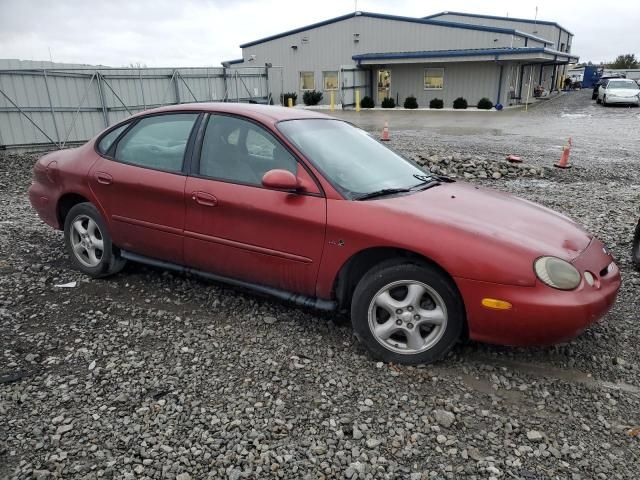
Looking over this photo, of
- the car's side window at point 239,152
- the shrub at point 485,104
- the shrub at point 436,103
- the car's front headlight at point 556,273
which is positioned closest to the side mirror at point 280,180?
the car's side window at point 239,152

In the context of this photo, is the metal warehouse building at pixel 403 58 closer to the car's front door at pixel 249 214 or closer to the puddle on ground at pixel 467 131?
the puddle on ground at pixel 467 131

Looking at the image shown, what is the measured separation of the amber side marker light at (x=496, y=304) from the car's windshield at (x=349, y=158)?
109 cm

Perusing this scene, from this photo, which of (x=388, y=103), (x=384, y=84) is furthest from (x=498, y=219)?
(x=384, y=84)

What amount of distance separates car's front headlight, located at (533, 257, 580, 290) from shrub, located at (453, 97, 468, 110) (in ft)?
96.5

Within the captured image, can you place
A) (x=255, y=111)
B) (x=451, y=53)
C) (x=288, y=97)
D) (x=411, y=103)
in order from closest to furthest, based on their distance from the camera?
1. (x=255, y=111)
2. (x=451, y=53)
3. (x=411, y=103)
4. (x=288, y=97)

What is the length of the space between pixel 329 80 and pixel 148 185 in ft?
103

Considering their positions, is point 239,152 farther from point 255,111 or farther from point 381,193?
point 381,193

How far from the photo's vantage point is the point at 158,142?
416 centimetres

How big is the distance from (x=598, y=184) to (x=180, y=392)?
9.20 meters

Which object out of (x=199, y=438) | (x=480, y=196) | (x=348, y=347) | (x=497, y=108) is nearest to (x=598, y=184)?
(x=480, y=196)

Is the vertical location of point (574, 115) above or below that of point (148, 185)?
below

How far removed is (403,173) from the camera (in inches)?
156

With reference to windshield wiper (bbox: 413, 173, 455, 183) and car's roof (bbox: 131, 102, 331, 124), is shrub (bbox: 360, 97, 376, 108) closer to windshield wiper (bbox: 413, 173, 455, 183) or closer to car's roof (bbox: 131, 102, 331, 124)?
car's roof (bbox: 131, 102, 331, 124)

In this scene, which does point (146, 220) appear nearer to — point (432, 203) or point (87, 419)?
point (87, 419)
